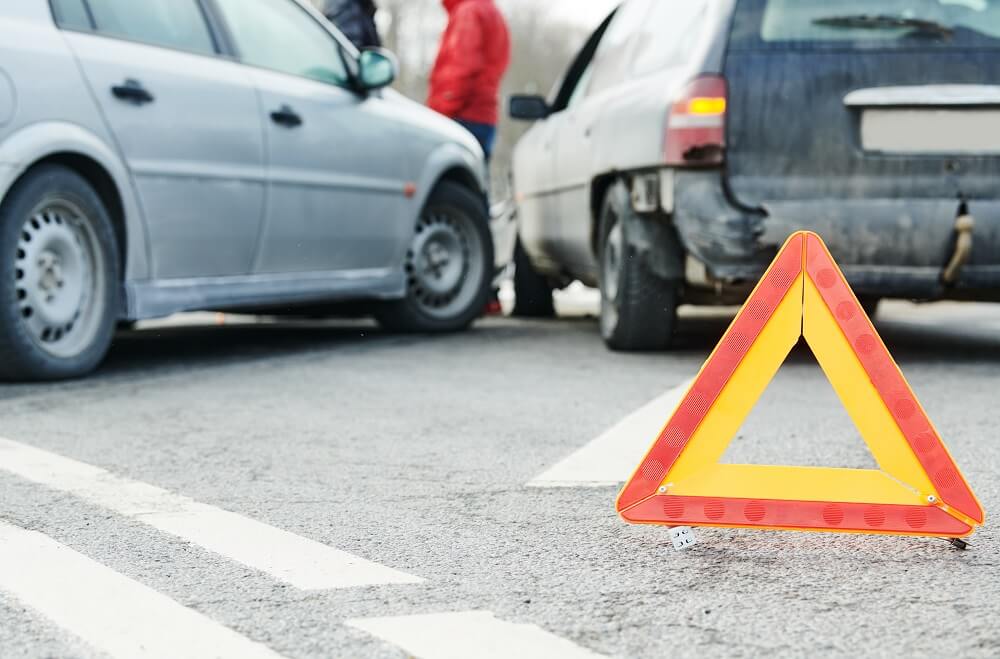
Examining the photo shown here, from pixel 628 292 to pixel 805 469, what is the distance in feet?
11.6

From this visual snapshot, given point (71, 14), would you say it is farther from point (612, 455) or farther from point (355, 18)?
point (355, 18)

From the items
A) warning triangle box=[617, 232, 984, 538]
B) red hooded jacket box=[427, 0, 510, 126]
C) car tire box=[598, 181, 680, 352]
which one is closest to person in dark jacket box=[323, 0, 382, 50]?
red hooded jacket box=[427, 0, 510, 126]

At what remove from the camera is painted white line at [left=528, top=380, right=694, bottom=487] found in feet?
12.5

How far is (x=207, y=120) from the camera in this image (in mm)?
6137

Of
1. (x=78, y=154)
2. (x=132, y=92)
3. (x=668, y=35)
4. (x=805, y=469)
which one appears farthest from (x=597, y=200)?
(x=805, y=469)

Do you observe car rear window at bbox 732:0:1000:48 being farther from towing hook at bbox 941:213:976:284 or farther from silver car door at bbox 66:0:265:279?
silver car door at bbox 66:0:265:279

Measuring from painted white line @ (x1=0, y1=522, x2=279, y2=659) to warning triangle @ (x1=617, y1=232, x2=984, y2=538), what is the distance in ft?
2.94

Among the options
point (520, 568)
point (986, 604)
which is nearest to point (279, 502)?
point (520, 568)

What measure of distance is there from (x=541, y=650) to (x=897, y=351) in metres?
4.99


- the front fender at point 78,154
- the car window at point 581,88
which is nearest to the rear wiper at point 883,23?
the car window at point 581,88

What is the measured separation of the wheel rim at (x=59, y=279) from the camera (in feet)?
17.8

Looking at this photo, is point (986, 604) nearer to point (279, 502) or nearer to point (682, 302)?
point (279, 502)

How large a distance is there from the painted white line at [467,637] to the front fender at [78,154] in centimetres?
318

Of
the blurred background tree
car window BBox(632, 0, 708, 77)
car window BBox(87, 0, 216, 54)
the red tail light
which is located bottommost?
the blurred background tree
